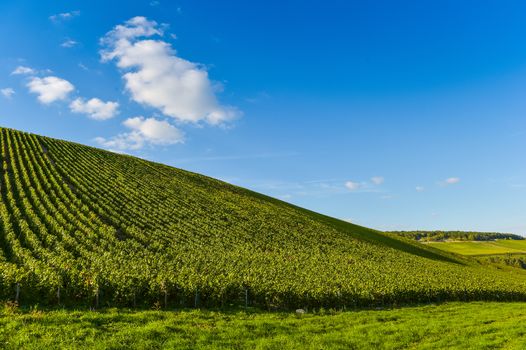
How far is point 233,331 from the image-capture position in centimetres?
2080

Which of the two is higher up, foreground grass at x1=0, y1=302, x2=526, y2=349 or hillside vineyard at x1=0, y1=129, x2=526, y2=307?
hillside vineyard at x1=0, y1=129, x2=526, y2=307

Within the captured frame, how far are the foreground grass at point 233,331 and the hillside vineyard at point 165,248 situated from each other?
360cm

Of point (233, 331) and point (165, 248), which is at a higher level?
point (165, 248)

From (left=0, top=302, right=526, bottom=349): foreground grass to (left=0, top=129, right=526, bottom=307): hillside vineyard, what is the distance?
3.60 meters

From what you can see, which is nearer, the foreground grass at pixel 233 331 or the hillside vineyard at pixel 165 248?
the foreground grass at pixel 233 331

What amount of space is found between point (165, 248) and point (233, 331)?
2916 centimetres

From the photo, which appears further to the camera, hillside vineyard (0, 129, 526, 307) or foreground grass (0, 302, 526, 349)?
hillside vineyard (0, 129, 526, 307)

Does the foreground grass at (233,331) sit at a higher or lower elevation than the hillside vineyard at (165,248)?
lower

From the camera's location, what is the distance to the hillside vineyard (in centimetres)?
2797

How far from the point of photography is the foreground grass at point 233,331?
1767 cm

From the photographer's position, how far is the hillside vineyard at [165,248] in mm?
27969

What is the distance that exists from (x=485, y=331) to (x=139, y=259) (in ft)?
101

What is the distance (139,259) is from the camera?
3931cm

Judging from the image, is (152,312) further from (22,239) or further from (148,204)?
(148,204)
